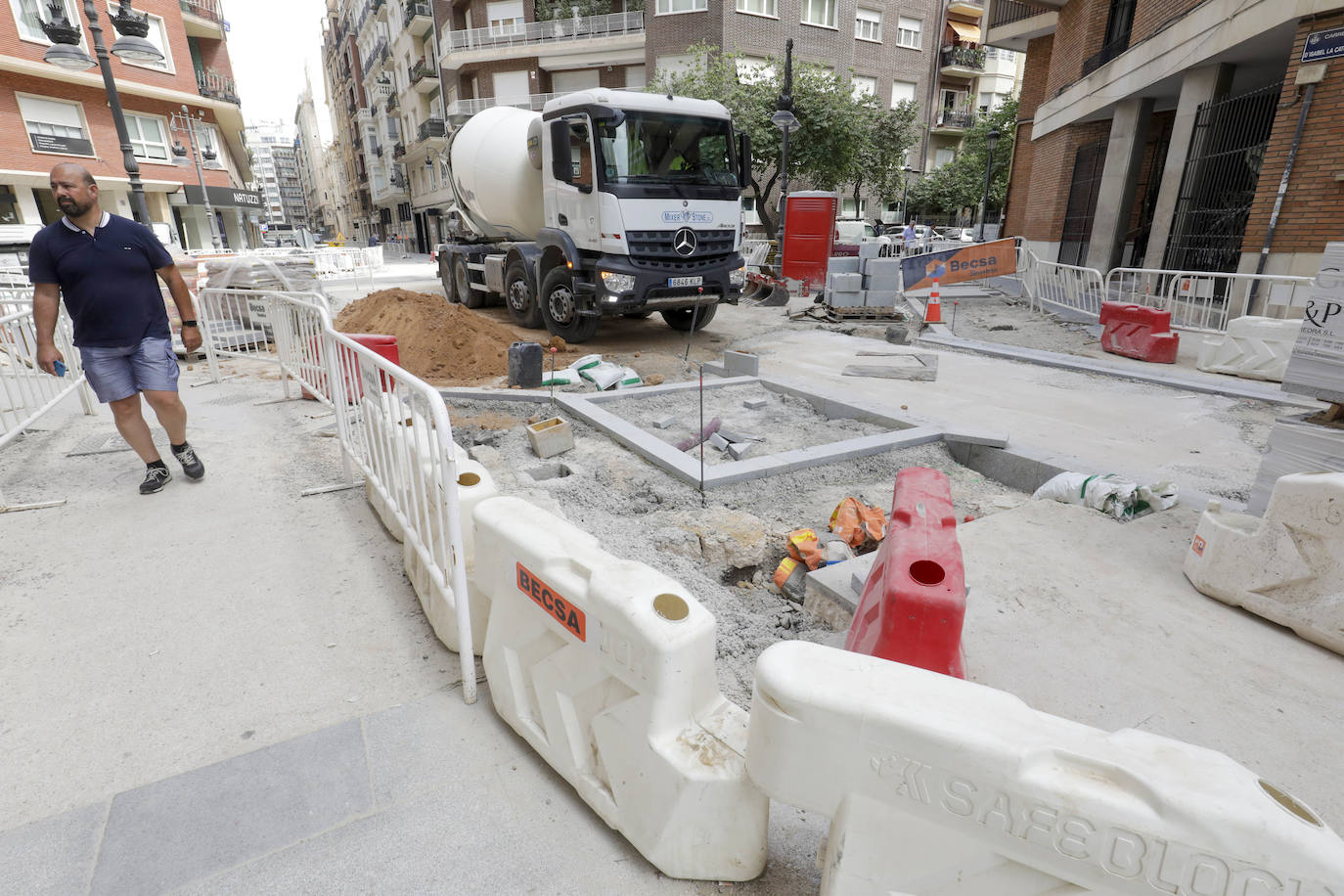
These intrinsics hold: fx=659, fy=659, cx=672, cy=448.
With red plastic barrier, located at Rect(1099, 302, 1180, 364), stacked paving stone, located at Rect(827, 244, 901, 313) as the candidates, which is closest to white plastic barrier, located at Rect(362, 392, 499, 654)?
red plastic barrier, located at Rect(1099, 302, 1180, 364)

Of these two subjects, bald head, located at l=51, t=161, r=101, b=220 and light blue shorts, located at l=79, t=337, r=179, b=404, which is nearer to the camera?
bald head, located at l=51, t=161, r=101, b=220

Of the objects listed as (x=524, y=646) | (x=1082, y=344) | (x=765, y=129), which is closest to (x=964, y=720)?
(x=524, y=646)

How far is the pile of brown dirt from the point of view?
8312 mm

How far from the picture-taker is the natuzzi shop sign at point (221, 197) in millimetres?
31405

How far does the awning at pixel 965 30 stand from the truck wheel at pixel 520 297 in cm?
3953

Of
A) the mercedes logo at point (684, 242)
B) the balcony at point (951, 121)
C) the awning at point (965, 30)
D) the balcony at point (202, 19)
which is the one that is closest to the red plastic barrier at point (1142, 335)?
the mercedes logo at point (684, 242)

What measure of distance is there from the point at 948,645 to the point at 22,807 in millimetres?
2988

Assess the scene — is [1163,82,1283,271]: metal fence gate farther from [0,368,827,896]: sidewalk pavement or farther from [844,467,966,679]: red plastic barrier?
[0,368,827,896]: sidewalk pavement

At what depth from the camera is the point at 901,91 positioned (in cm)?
3578

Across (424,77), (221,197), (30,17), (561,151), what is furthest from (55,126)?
(561,151)

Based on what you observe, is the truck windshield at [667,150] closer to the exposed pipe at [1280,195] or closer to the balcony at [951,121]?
the exposed pipe at [1280,195]

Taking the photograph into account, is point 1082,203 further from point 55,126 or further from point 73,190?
point 55,126

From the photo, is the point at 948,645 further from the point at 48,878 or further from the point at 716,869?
the point at 48,878

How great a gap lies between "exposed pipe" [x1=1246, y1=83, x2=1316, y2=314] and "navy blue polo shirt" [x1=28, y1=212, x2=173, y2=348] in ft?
41.4
